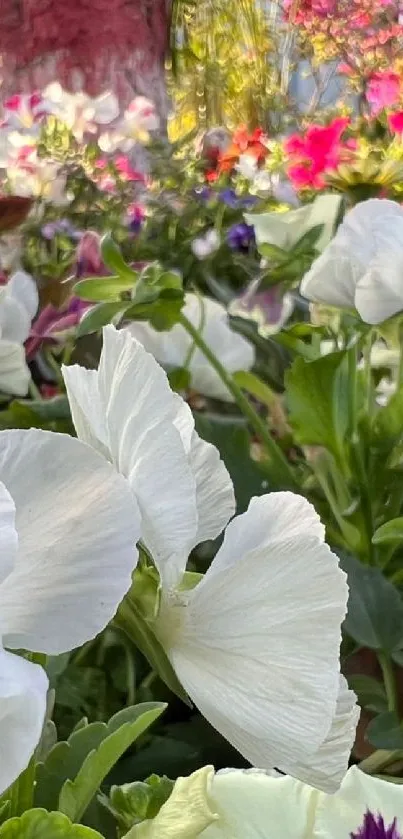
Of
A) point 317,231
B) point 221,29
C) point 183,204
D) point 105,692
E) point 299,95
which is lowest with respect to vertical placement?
point 299,95

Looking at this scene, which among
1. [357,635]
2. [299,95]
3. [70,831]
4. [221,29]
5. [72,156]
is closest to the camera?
[70,831]

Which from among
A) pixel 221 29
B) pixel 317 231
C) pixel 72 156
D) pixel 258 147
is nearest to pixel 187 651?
pixel 317 231

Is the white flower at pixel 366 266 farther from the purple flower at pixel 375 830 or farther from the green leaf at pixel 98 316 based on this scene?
the purple flower at pixel 375 830

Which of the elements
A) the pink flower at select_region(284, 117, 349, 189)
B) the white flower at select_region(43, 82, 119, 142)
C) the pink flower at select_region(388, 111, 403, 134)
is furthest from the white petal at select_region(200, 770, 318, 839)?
the white flower at select_region(43, 82, 119, 142)

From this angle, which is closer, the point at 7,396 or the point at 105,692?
the point at 105,692

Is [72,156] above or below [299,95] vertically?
above

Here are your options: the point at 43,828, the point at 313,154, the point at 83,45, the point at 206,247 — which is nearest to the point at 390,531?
the point at 43,828

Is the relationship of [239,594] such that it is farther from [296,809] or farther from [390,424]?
[390,424]

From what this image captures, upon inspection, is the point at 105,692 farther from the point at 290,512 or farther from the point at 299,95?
the point at 299,95
